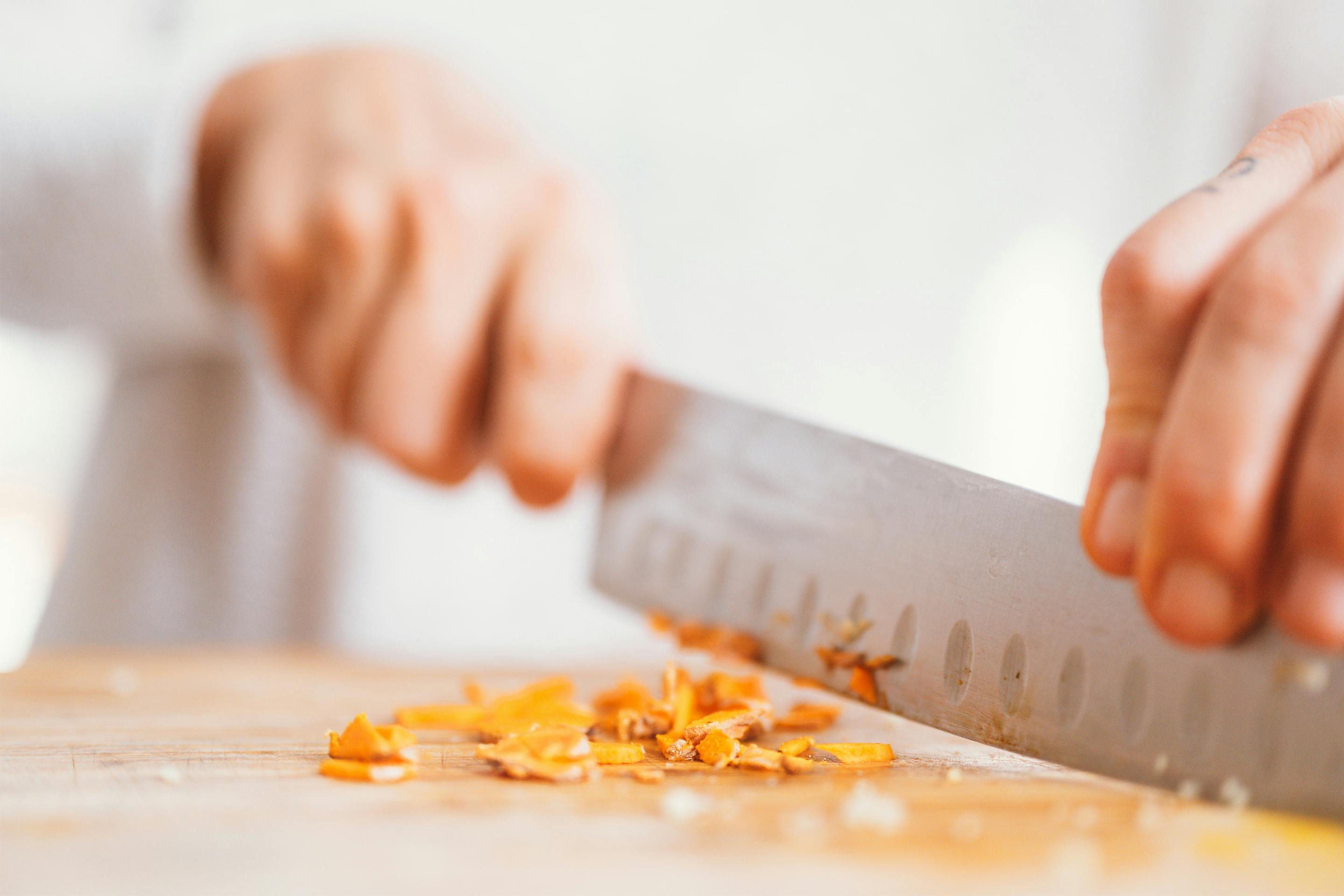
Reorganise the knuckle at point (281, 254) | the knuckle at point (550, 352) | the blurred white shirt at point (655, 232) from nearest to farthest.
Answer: the knuckle at point (550, 352), the knuckle at point (281, 254), the blurred white shirt at point (655, 232)

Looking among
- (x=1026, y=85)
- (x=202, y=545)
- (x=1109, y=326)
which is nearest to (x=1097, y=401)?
(x=1109, y=326)

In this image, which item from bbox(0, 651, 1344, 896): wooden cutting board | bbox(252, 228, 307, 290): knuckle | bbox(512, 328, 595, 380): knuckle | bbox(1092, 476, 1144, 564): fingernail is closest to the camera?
bbox(0, 651, 1344, 896): wooden cutting board

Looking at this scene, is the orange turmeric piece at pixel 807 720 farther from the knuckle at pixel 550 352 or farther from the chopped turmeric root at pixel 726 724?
the knuckle at pixel 550 352

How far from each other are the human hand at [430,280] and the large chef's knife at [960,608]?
0.14 metres

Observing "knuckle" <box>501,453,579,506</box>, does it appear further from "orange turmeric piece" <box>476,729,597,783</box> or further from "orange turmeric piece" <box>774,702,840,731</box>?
"orange turmeric piece" <box>476,729,597,783</box>

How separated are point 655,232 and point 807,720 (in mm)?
1620

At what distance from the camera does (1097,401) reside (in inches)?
29.0

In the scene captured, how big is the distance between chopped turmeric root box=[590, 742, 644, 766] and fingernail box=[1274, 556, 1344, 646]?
400 millimetres

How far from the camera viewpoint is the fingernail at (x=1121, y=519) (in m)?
0.62

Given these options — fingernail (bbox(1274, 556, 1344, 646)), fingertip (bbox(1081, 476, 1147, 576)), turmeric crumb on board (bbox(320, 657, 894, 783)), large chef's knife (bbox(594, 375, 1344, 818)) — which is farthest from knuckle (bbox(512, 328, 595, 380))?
fingernail (bbox(1274, 556, 1344, 646))

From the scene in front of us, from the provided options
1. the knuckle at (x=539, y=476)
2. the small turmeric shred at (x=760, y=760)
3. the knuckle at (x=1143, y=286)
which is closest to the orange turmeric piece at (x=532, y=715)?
the small turmeric shred at (x=760, y=760)

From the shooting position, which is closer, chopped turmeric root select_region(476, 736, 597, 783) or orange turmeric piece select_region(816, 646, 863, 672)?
chopped turmeric root select_region(476, 736, 597, 783)

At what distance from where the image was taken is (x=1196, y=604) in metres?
0.60

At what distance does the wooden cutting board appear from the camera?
1.65 feet
